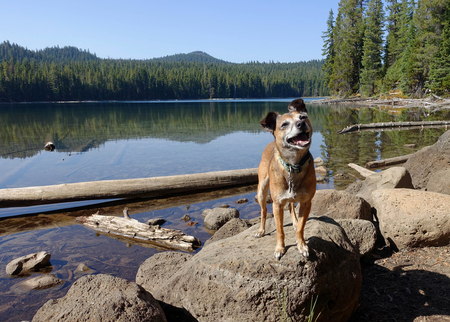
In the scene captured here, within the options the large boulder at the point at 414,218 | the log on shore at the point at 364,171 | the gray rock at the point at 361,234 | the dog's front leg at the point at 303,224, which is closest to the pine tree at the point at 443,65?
the log on shore at the point at 364,171

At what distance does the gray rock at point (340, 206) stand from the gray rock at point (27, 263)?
20.6 feet

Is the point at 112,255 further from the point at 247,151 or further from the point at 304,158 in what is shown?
the point at 247,151

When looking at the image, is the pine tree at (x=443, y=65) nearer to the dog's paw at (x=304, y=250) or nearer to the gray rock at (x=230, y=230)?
the gray rock at (x=230, y=230)

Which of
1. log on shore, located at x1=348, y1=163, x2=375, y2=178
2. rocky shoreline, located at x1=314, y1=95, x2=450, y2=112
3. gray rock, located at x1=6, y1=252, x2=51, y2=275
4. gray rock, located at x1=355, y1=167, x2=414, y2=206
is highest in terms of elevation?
rocky shoreline, located at x1=314, y1=95, x2=450, y2=112

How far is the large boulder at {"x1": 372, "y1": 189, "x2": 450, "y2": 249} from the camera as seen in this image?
19.7 ft

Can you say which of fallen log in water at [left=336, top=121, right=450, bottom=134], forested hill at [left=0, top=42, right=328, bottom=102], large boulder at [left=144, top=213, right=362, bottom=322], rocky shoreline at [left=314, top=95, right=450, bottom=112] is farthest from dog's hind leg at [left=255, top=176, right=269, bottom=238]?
forested hill at [left=0, top=42, right=328, bottom=102]

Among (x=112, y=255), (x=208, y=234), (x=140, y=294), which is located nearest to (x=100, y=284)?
(x=140, y=294)

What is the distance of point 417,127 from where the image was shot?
96.4ft

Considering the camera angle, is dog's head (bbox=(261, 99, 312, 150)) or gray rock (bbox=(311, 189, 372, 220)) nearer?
dog's head (bbox=(261, 99, 312, 150))

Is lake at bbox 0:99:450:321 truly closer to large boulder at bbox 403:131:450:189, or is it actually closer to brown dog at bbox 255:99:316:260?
large boulder at bbox 403:131:450:189

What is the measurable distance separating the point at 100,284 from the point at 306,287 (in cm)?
264

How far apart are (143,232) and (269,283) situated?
546cm

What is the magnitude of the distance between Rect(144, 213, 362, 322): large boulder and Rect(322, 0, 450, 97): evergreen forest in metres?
56.7

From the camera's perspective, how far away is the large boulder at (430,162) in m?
9.49
